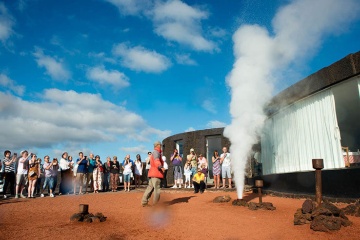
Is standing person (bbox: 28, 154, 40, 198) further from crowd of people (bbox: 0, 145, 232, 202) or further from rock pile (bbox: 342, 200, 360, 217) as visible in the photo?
rock pile (bbox: 342, 200, 360, 217)

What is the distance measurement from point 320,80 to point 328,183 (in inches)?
→ 131

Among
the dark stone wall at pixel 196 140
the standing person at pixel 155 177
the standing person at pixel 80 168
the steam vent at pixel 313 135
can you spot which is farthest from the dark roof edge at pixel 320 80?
A: the dark stone wall at pixel 196 140

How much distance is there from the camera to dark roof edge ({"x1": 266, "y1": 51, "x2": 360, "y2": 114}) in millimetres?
7793

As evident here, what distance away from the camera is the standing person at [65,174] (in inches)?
538

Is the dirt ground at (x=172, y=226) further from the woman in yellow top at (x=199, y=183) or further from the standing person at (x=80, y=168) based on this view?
the standing person at (x=80, y=168)

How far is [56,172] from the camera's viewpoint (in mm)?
13289

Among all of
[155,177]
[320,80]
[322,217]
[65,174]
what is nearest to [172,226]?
[155,177]

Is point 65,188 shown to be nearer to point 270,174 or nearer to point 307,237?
point 270,174

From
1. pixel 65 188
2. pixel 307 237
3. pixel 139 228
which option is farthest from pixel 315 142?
pixel 65 188

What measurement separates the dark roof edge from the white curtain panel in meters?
0.24

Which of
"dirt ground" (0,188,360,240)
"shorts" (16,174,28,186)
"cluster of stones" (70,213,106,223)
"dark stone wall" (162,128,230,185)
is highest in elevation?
"dark stone wall" (162,128,230,185)

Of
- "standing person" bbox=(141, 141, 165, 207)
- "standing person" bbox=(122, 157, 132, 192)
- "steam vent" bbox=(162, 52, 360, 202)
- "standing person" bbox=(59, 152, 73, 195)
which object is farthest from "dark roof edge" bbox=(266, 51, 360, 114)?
"standing person" bbox=(59, 152, 73, 195)

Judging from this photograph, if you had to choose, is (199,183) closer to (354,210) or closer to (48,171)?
(354,210)

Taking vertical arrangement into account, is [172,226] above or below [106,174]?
below
